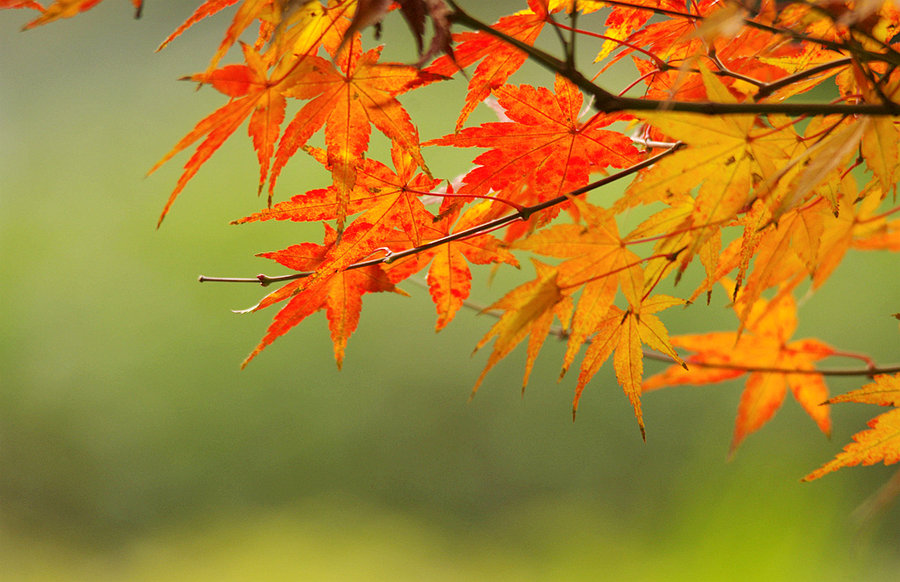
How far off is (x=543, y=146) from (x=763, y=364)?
1.56 ft

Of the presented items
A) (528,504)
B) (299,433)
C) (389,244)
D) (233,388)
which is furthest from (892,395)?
(233,388)

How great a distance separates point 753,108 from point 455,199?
8.2 inches

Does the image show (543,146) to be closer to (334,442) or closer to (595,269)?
(595,269)

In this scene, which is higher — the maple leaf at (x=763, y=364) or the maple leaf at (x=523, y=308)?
the maple leaf at (x=523, y=308)

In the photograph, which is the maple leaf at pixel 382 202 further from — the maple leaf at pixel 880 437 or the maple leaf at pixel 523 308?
the maple leaf at pixel 880 437

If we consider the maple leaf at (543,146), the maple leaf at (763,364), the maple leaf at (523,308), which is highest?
the maple leaf at (543,146)

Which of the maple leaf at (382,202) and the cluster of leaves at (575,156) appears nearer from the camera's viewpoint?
the cluster of leaves at (575,156)

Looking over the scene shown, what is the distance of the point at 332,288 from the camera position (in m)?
0.49

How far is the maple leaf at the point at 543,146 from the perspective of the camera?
0.46 m

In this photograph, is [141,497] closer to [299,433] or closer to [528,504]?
[299,433]

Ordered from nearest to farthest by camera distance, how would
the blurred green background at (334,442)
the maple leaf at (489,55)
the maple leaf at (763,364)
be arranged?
the maple leaf at (489,55) < the maple leaf at (763,364) < the blurred green background at (334,442)

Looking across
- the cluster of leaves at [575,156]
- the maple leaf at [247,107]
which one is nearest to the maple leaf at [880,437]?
the cluster of leaves at [575,156]

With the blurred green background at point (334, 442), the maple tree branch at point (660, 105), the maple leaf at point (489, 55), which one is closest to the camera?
the maple tree branch at point (660, 105)

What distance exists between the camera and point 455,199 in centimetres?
48
